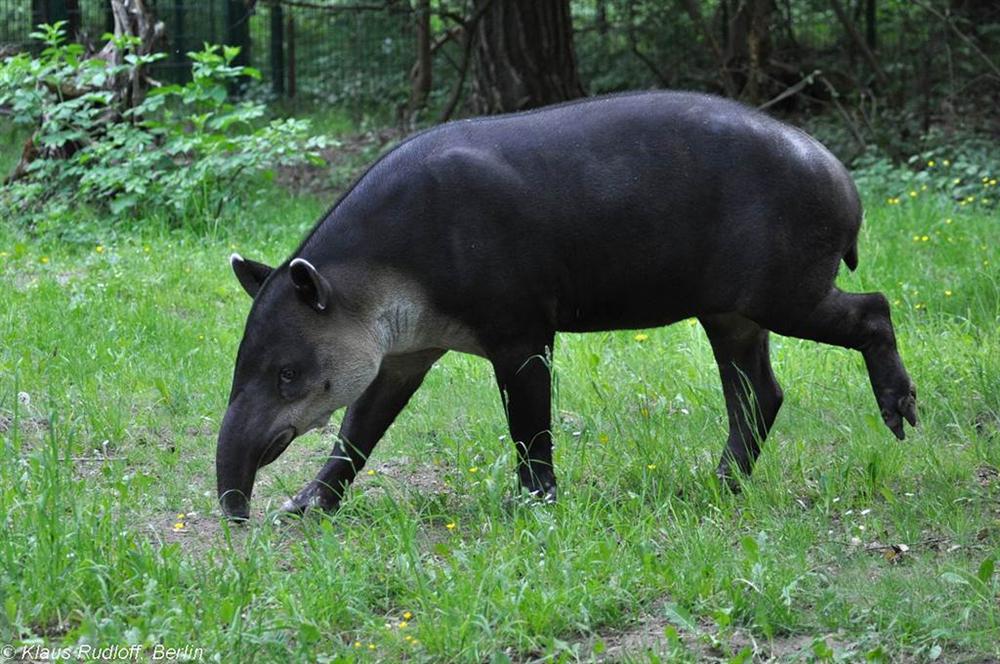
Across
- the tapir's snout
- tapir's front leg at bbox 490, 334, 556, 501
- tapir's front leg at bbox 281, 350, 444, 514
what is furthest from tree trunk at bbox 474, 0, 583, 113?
the tapir's snout

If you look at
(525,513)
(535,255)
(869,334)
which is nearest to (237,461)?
(525,513)

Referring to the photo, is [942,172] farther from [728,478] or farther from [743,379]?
[728,478]

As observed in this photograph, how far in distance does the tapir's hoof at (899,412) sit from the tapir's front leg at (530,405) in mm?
1376

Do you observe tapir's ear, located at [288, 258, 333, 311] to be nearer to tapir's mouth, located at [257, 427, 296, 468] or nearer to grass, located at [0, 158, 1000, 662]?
Result: tapir's mouth, located at [257, 427, 296, 468]

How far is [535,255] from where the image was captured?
5461 mm

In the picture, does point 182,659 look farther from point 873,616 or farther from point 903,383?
point 903,383

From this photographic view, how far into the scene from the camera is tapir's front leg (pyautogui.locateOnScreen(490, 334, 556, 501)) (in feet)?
18.1

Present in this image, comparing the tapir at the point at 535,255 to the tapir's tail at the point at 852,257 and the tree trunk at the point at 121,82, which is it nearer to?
the tapir's tail at the point at 852,257

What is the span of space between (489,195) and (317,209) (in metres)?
6.19

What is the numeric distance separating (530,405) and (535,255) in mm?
574

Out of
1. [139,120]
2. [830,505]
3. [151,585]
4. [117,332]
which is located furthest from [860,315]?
[139,120]

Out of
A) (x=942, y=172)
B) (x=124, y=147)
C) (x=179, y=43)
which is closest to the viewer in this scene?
(x=124, y=147)

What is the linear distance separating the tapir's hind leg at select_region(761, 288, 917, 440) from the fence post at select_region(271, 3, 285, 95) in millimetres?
12144

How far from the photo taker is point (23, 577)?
4570 mm
